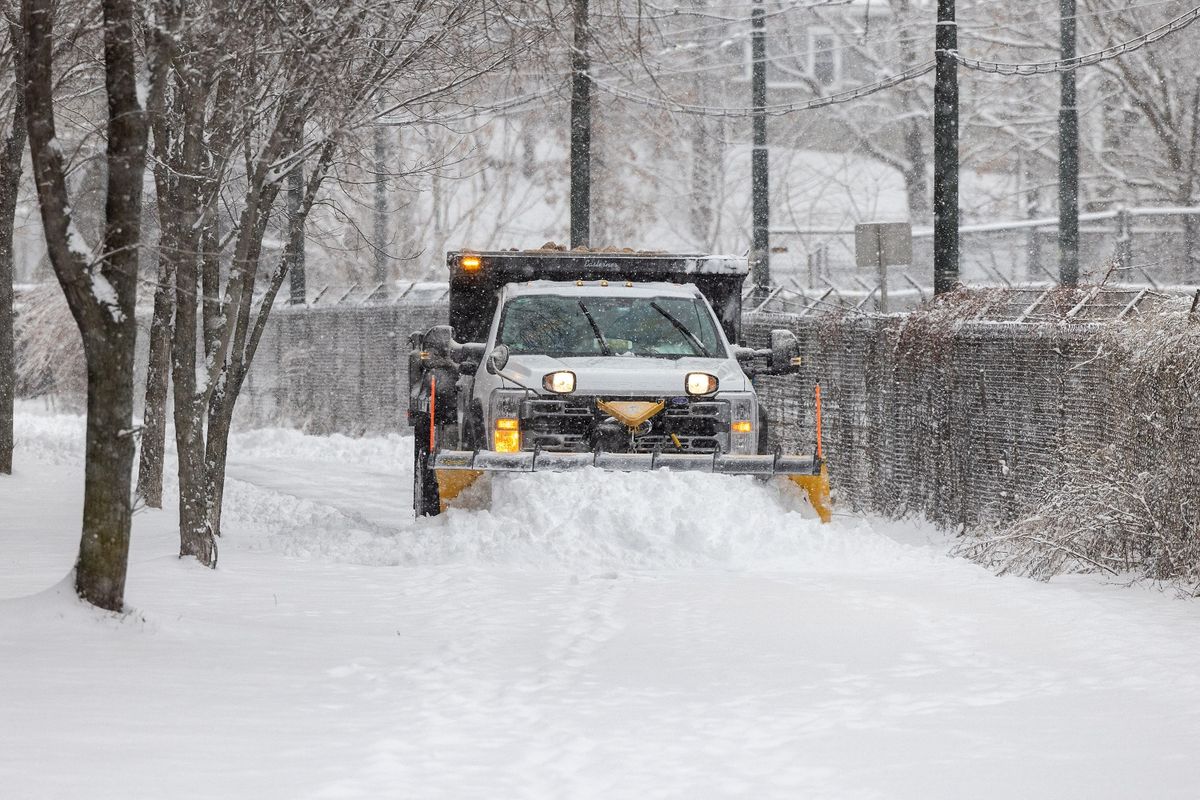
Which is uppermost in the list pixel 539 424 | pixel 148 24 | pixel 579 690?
pixel 148 24

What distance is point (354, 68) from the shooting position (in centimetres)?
1252

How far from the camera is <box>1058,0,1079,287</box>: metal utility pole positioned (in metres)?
25.5

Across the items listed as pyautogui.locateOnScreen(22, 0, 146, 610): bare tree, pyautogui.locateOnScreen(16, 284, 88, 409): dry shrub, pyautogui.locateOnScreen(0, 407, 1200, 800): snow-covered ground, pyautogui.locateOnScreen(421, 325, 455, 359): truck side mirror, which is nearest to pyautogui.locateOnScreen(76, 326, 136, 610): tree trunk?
pyautogui.locateOnScreen(22, 0, 146, 610): bare tree

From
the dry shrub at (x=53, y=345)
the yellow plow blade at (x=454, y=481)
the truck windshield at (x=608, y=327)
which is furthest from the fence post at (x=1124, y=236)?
the dry shrub at (x=53, y=345)

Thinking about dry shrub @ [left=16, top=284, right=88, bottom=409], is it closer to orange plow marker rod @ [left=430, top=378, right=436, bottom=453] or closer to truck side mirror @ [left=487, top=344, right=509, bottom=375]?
orange plow marker rod @ [left=430, top=378, right=436, bottom=453]

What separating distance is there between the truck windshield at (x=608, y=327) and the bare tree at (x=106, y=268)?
5.67 m

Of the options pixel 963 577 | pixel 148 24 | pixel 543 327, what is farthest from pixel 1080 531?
pixel 148 24

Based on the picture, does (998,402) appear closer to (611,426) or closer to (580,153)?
(611,426)

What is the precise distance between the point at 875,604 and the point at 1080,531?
2.07 meters

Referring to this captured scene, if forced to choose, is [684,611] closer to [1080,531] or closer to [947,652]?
[947,652]

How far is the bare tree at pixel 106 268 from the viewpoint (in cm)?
837

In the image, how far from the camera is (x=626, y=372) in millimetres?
13250

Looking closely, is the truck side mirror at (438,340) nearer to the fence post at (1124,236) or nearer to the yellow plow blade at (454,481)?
the yellow plow blade at (454,481)

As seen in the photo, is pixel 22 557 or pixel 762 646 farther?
pixel 22 557
